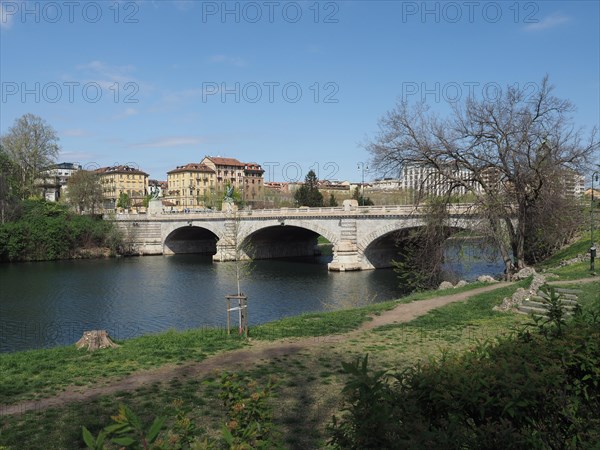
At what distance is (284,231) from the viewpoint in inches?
2361

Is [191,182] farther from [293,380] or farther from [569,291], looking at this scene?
[293,380]

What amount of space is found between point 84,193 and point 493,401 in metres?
72.0

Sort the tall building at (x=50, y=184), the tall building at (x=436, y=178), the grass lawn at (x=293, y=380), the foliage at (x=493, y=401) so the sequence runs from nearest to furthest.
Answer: the foliage at (x=493, y=401) → the grass lawn at (x=293, y=380) → the tall building at (x=436, y=178) → the tall building at (x=50, y=184)

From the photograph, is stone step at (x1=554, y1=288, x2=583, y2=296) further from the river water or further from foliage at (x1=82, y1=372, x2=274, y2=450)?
foliage at (x1=82, y1=372, x2=274, y2=450)

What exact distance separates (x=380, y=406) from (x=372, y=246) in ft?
147

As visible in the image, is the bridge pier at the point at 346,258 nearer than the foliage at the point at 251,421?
No

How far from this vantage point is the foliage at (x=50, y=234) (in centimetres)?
5556

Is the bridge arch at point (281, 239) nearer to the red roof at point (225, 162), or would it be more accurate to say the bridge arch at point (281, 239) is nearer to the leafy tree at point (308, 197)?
the leafy tree at point (308, 197)

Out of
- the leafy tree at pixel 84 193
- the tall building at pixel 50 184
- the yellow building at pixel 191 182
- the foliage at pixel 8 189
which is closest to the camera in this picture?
the foliage at pixel 8 189

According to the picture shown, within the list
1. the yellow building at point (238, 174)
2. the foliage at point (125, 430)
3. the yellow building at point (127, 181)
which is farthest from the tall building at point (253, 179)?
the foliage at point (125, 430)

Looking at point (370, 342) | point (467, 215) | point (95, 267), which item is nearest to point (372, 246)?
point (467, 215)

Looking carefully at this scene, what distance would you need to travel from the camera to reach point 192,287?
124ft

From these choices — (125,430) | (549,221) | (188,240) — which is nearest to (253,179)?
(188,240)

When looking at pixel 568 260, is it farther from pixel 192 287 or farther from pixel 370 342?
pixel 192 287
